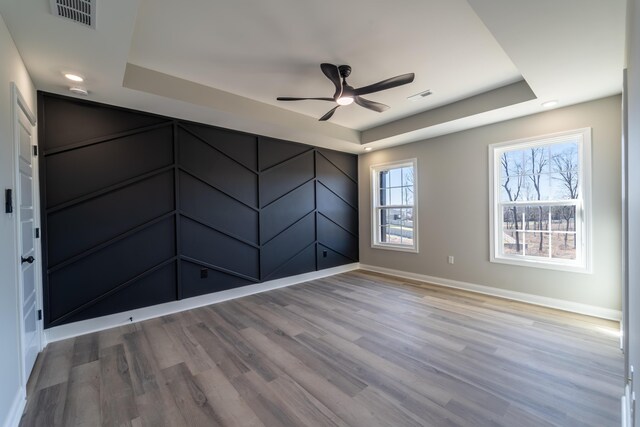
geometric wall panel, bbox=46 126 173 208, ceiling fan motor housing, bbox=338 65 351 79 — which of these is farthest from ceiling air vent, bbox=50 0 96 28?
ceiling fan motor housing, bbox=338 65 351 79

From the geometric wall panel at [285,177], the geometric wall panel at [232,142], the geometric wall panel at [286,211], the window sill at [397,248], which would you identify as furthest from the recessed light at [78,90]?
the window sill at [397,248]

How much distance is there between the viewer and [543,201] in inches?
141

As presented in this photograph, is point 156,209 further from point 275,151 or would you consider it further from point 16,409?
point 16,409

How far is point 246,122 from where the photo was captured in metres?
3.70

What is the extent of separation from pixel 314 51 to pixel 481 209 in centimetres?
333

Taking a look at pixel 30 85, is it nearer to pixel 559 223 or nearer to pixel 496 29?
pixel 496 29

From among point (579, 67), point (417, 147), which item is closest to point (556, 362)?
point (579, 67)

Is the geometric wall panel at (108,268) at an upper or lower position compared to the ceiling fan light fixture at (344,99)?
lower

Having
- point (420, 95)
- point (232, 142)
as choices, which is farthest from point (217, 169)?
point (420, 95)

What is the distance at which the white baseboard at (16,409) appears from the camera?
1526 mm

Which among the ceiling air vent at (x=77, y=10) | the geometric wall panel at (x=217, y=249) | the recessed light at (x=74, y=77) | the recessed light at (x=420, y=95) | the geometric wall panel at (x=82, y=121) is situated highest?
the recessed light at (x=420, y=95)

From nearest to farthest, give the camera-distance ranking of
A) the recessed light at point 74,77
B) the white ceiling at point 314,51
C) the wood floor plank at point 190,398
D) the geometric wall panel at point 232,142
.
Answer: the wood floor plank at point 190,398 < the white ceiling at point 314,51 < the recessed light at point 74,77 < the geometric wall panel at point 232,142

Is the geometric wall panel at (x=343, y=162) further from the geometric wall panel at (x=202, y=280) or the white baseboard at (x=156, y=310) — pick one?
the geometric wall panel at (x=202, y=280)

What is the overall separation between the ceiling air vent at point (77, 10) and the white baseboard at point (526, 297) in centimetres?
514
